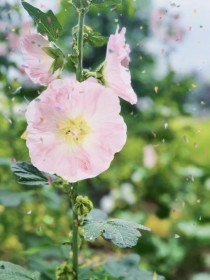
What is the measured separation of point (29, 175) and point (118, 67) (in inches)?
9.5

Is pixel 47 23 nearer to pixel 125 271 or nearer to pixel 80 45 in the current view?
pixel 80 45

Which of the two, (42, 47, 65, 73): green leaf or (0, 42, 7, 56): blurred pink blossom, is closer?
(42, 47, 65, 73): green leaf

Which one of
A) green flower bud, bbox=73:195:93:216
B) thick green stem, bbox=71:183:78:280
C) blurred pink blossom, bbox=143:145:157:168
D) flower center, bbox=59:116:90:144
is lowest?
blurred pink blossom, bbox=143:145:157:168

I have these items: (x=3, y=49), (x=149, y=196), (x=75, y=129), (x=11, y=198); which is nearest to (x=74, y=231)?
(x=75, y=129)

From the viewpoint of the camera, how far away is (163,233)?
3182 millimetres

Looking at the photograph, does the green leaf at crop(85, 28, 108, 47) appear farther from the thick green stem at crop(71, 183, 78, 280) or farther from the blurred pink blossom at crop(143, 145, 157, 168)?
the blurred pink blossom at crop(143, 145, 157, 168)

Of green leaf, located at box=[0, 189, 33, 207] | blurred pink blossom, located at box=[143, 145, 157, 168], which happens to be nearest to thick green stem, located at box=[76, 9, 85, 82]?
green leaf, located at box=[0, 189, 33, 207]

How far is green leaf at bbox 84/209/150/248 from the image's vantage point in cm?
85

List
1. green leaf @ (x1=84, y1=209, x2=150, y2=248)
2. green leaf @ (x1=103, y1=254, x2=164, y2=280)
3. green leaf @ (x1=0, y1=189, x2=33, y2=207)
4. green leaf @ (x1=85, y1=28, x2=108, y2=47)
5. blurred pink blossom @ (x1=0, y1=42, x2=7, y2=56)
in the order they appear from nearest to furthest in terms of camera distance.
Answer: green leaf @ (x1=84, y1=209, x2=150, y2=248) < green leaf @ (x1=85, y1=28, x2=108, y2=47) < green leaf @ (x1=103, y1=254, x2=164, y2=280) < green leaf @ (x1=0, y1=189, x2=33, y2=207) < blurred pink blossom @ (x1=0, y1=42, x2=7, y2=56)

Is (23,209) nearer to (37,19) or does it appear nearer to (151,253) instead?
(151,253)

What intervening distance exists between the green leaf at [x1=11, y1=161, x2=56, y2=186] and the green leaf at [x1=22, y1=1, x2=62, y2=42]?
219mm

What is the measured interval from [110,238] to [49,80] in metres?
0.27

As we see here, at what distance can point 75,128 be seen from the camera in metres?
0.89

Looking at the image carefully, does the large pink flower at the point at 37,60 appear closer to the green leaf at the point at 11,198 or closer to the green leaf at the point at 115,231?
the green leaf at the point at 115,231
